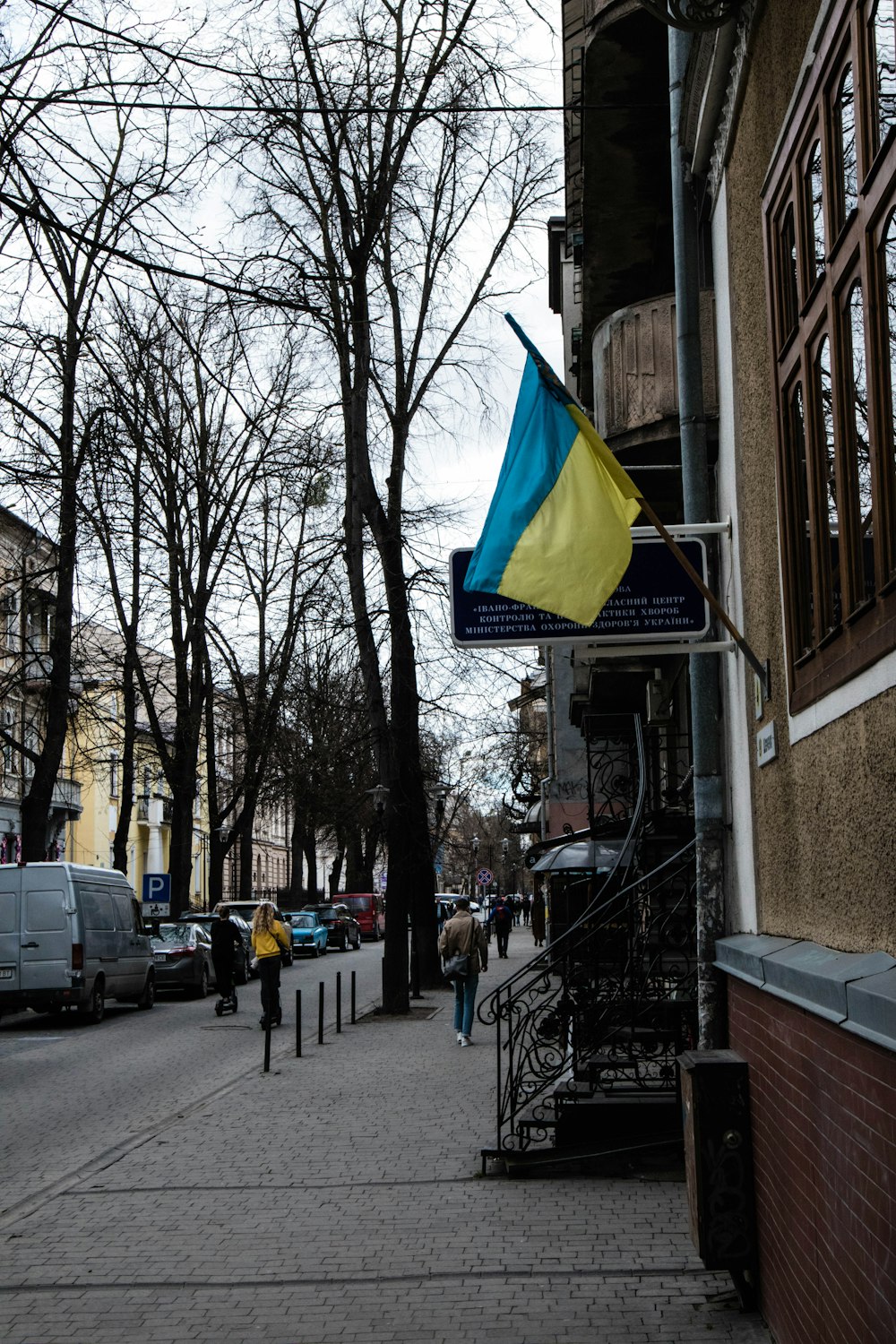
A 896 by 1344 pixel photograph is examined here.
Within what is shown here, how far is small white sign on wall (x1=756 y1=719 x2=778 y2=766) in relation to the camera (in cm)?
646

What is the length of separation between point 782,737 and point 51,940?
17907mm

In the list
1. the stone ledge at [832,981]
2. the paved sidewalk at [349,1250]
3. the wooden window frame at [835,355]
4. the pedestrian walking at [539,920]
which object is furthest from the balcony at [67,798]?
the wooden window frame at [835,355]

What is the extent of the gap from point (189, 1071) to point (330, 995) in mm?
11367

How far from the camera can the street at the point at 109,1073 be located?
37.4 ft

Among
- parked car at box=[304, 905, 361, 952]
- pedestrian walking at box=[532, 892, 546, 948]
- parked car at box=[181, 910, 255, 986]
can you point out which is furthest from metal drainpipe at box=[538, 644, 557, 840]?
parked car at box=[304, 905, 361, 952]

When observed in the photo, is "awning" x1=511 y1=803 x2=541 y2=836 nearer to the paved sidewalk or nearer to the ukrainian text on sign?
the paved sidewalk

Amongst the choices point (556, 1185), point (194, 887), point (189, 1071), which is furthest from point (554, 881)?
point (194, 887)

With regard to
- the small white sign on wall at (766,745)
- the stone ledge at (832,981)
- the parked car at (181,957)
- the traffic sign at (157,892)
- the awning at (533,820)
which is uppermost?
the awning at (533,820)

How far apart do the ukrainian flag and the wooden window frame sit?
0.73 metres

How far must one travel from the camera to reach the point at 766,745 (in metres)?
6.67

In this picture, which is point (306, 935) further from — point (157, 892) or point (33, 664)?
point (33, 664)

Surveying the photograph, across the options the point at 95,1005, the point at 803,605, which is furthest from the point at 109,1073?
the point at 803,605

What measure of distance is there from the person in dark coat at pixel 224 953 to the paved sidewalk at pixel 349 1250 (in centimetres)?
1163

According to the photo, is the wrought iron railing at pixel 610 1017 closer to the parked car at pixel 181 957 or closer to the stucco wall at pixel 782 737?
the stucco wall at pixel 782 737
